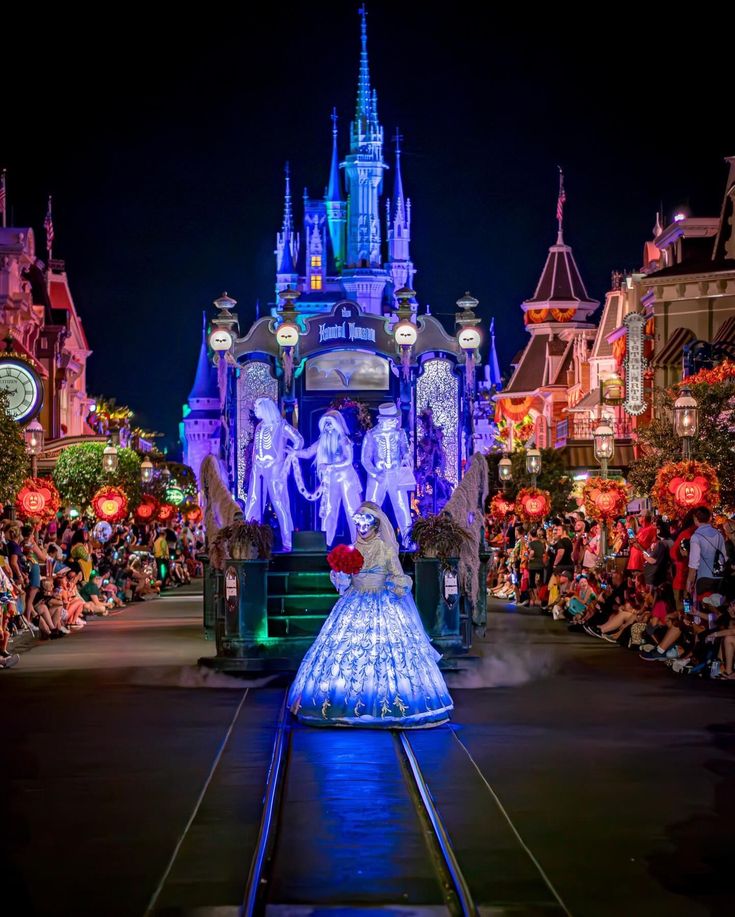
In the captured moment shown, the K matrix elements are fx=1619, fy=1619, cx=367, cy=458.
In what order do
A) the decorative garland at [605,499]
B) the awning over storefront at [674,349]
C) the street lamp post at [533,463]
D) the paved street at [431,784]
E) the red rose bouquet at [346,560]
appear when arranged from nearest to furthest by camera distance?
the paved street at [431,784]
the red rose bouquet at [346,560]
the decorative garland at [605,499]
the street lamp post at [533,463]
the awning over storefront at [674,349]

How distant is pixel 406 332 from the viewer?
2192cm

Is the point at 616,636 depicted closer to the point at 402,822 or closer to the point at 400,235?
the point at 402,822

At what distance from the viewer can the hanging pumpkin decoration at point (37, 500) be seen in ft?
90.7

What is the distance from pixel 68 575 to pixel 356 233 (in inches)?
4833

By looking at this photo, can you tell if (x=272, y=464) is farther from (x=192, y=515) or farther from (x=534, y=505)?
(x=192, y=515)

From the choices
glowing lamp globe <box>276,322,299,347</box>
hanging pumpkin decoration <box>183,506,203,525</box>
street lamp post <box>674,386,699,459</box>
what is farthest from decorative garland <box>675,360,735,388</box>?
hanging pumpkin decoration <box>183,506,203,525</box>

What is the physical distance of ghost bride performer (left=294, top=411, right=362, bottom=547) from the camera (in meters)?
21.9

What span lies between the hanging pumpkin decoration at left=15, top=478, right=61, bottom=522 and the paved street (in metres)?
9.61

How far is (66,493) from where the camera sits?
4766 centimetres

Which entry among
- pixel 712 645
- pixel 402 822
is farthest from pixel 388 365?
pixel 402 822

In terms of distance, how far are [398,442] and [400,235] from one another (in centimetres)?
13525

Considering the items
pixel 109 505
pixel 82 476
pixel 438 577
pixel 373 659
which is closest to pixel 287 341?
pixel 438 577

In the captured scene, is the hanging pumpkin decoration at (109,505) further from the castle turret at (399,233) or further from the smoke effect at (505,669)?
the castle turret at (399,233)

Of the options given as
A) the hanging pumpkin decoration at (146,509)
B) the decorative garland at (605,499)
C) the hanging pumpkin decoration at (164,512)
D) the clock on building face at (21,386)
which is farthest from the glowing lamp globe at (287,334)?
the hanging pumpkin decoration at (164,512)
